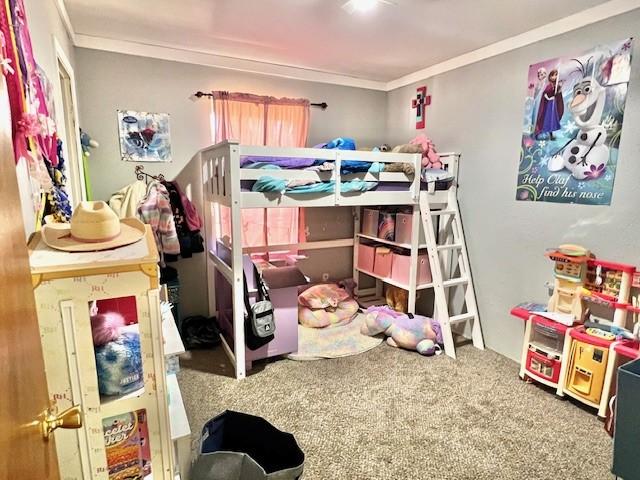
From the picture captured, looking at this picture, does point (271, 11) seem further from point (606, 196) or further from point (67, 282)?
point (606, 196)

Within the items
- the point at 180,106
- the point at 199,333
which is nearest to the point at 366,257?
the point at 199,333

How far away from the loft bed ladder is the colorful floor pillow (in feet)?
2.79

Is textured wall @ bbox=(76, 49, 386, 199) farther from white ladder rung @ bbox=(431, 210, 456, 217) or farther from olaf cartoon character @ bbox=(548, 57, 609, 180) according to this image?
olaf cartoon character @ bbox=(548, 57, 609, 180)

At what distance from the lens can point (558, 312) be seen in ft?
7.76

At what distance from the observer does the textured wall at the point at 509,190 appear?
2.08 metres

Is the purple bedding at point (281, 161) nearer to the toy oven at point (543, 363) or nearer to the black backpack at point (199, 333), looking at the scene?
the black backpack at point (199, 333)

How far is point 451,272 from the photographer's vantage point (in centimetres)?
331

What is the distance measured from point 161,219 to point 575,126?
2890 mm

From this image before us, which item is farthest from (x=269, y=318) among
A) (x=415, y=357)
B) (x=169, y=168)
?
(x=169, y=168)

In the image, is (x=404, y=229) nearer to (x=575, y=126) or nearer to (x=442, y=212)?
(x=442, y=212)

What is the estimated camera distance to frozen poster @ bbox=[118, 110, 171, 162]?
115 inches

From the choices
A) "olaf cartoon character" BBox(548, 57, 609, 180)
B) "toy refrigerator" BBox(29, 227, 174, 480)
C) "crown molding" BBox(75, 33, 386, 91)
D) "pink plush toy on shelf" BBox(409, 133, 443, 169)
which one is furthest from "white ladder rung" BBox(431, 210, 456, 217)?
"toy refrigerator" BBox(29, 227, 174, 480)

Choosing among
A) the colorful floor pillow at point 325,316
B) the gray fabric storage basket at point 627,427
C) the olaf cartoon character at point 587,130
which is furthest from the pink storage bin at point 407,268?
the gray fabric storage basket at point 627,427

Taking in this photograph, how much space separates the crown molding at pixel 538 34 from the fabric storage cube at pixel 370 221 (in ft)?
4.30
